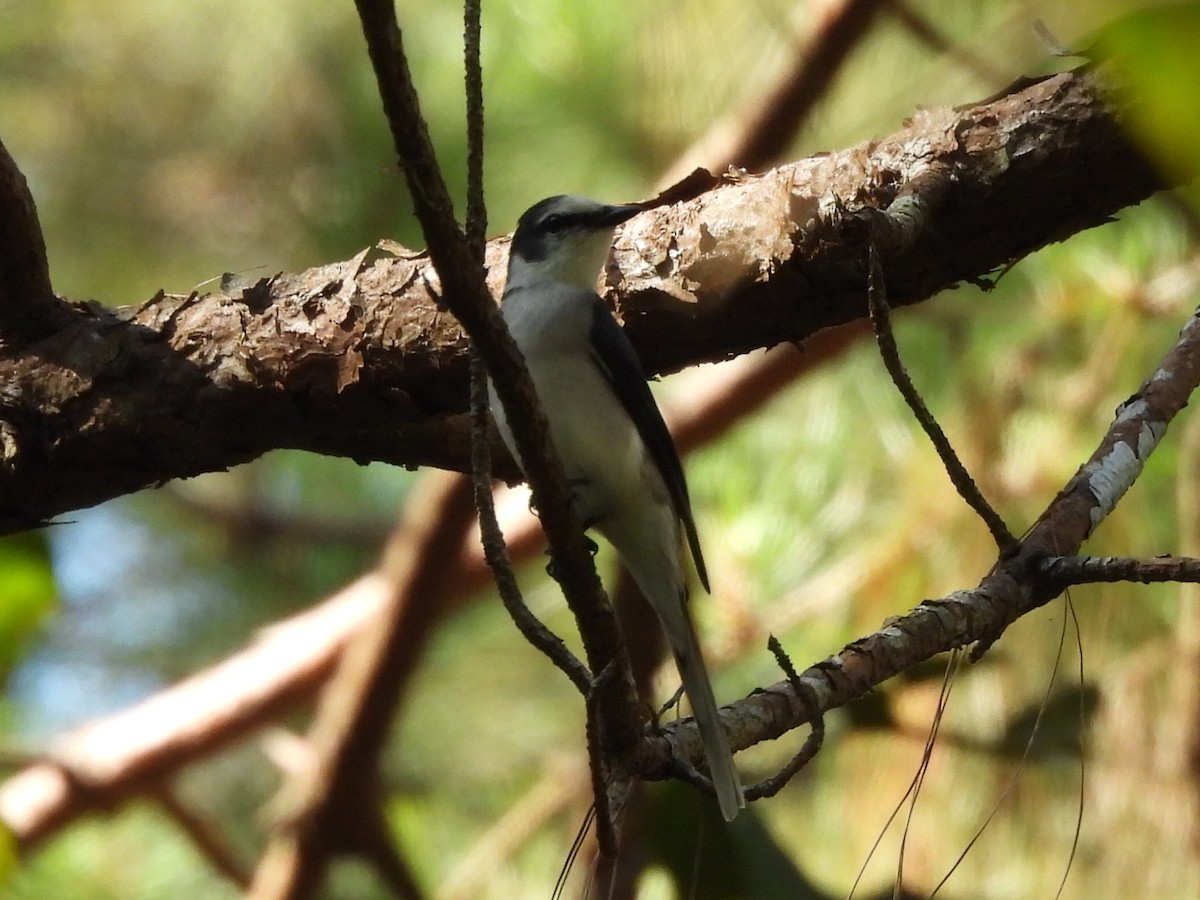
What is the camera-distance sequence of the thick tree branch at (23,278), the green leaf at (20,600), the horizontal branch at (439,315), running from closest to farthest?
the green leaf at (20,600), the horizontal branch at (439,315), the thick tree branch at (23,278)

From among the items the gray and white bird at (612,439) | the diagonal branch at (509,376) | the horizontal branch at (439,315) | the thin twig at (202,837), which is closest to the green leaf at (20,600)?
the horizontal branch at (439,315)

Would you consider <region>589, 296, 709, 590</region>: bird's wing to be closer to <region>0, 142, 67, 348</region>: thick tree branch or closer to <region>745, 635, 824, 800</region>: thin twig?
<region>745, 635, 824, 800</region>: thin twig

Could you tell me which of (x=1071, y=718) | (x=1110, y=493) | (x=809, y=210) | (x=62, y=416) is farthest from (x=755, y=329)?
(x=62, y=416)

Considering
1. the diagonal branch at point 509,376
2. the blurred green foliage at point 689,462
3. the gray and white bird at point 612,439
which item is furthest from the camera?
the blurred green foliage at point 689,462

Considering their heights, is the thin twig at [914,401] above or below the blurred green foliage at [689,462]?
below

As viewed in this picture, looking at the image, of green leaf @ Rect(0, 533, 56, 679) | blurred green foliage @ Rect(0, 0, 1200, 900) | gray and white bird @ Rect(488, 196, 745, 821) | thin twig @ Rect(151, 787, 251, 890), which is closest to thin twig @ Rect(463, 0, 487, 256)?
gray and white bird @ Rect(488, 196, 745, 821)

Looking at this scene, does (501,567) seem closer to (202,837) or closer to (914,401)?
(914,401)

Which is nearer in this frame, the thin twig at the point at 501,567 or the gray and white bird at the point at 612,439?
the thin twig at the point at 501,567

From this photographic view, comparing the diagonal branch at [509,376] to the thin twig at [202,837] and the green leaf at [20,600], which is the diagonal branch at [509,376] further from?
the thin twig at [202,837]
